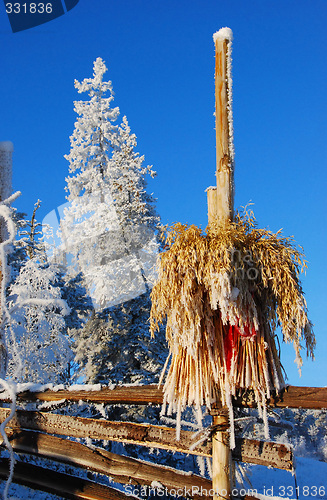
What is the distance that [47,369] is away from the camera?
1040 centimetres

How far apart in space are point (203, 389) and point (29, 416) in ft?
7.22

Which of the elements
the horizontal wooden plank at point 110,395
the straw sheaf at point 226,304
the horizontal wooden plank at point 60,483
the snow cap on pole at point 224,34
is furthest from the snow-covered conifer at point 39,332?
the snow cap on pole at point 224,34

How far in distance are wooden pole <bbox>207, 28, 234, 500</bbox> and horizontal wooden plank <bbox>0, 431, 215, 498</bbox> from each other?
18.0 inches

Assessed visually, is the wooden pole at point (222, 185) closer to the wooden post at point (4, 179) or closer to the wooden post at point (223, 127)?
the wooden post at point (223, 127)

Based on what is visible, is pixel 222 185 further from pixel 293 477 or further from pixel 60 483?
pixel 293 477

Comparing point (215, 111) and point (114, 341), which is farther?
point (114, 341)

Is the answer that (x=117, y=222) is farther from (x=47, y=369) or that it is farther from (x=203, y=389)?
(x=203, y=389)

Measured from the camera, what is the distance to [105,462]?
362 centimetres

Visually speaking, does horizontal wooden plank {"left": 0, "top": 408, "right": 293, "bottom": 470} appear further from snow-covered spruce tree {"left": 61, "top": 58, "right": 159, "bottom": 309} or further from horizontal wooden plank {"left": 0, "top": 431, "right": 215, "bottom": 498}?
snow-covered spruce tree {"left": 61, "top": 58, "right": 159, "bottom": 309}

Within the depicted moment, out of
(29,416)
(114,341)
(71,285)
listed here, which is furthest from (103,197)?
(29,416)

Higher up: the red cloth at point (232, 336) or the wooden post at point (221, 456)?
the red cloth at point (232, 336)

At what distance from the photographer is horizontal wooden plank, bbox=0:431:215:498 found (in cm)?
325

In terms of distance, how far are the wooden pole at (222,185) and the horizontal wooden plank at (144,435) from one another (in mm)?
187

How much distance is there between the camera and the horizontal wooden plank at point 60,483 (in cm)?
350
